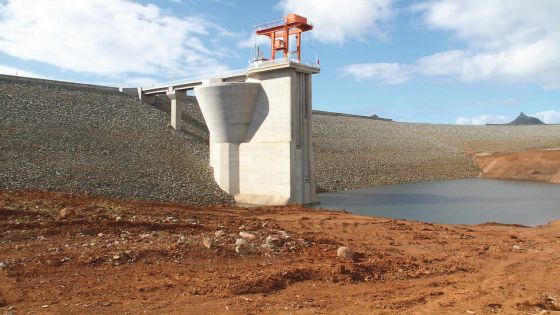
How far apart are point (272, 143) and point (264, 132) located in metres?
1.15

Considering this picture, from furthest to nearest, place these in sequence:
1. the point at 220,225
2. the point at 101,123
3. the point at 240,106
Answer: the point at 101,123, the point at 240,106, the point at 220,225

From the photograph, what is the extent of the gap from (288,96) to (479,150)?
1821 inches

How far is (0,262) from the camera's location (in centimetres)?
948

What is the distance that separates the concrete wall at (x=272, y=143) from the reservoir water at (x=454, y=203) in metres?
2.58

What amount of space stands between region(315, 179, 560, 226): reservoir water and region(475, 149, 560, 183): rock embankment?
833 centimetres

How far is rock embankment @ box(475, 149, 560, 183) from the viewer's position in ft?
159

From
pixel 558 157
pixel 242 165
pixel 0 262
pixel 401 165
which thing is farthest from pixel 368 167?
pixel 0 262

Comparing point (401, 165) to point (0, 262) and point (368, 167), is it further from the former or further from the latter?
point (0, 262)

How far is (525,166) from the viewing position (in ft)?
167

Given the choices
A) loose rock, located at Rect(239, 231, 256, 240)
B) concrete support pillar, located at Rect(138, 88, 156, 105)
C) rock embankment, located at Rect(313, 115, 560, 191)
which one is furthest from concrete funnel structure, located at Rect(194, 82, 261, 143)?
loose rock, located at Rect(239, 231, 256, 240)

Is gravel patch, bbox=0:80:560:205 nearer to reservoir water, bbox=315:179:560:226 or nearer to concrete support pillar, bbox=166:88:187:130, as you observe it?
concrete support pillar, bbox=166:88:187:130

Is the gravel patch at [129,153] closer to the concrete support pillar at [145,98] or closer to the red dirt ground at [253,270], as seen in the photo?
the concrete support pillar at [145,98]


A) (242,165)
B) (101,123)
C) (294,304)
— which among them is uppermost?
(101,123)

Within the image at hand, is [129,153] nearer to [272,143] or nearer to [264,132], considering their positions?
[264,132]
